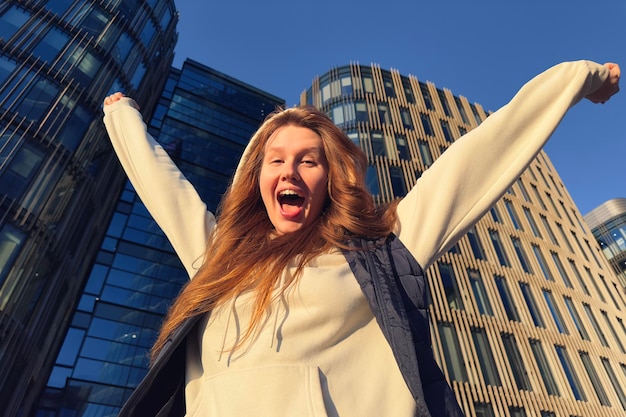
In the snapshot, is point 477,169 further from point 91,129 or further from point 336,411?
point 91,129

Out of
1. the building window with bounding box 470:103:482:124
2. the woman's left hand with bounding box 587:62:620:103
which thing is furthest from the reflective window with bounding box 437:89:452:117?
the woman's left hand with bounding box 587:62:620:103

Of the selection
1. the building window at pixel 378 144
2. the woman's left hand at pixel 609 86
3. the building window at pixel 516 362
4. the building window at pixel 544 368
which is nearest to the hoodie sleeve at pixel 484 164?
the woman's left hand at pixel 609 86

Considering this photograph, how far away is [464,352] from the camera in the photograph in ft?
56.4

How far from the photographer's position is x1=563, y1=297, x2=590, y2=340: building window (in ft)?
70.5

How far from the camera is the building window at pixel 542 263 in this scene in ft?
76.1

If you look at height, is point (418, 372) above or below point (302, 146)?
below

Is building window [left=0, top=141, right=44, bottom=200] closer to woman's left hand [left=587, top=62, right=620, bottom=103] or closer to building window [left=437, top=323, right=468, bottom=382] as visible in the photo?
woman's left hand [left=587, top=62, right=620, bottom=103]

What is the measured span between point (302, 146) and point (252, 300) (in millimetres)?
841

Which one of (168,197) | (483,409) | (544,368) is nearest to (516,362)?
(544,368)

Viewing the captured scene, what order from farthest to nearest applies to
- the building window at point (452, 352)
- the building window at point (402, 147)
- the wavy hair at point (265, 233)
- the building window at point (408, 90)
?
1. the building window at point (408, 90)
2. the building window at point (402, 147)
3. the building window at point (452, 352)
4. the wavy hair at point (265, 233)

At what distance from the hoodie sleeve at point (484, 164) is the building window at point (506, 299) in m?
20.4

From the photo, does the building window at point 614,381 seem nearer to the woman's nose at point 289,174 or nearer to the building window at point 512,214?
the building window at point 512,214

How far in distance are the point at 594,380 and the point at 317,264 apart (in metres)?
23.9

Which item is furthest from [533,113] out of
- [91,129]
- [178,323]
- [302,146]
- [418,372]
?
[91,129]
